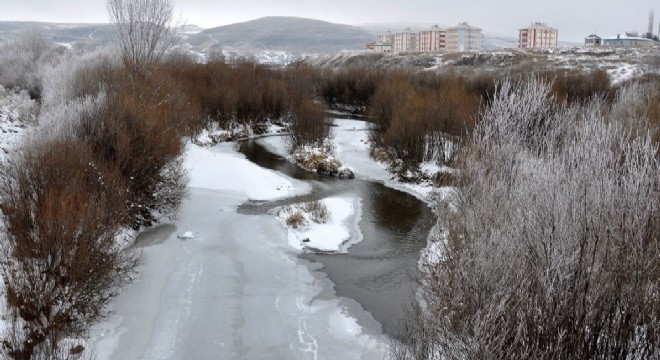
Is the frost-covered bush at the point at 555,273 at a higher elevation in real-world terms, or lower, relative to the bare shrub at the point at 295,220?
higher

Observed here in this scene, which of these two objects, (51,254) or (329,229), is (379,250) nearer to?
(329,229)

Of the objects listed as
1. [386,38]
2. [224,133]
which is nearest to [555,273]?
[224,133]

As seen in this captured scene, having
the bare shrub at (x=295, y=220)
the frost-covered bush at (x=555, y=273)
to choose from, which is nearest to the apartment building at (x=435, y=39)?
the bare shrub at (x=295, y=220)

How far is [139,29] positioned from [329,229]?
15324mm

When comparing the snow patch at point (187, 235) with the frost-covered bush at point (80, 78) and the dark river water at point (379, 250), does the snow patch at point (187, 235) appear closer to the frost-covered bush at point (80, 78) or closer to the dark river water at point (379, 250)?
the dark river water at point (379, 250)

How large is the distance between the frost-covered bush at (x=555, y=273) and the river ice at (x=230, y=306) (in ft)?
5.79

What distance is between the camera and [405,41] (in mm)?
132125

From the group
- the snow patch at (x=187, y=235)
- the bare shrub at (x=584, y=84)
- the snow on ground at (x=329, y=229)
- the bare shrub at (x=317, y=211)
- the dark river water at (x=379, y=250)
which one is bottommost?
the dark river water at (x=379, y=250)

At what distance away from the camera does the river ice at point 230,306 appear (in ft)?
29.2

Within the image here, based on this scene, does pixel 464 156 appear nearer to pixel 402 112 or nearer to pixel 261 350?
pixel 261 350

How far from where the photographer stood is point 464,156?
48.9 feet

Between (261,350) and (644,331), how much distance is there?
569 cm

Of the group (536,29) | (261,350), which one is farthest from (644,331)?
(536,29)

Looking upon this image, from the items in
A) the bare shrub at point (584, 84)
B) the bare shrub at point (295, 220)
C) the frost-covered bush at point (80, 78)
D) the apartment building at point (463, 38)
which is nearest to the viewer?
the bare shrub at point (295, 220)
